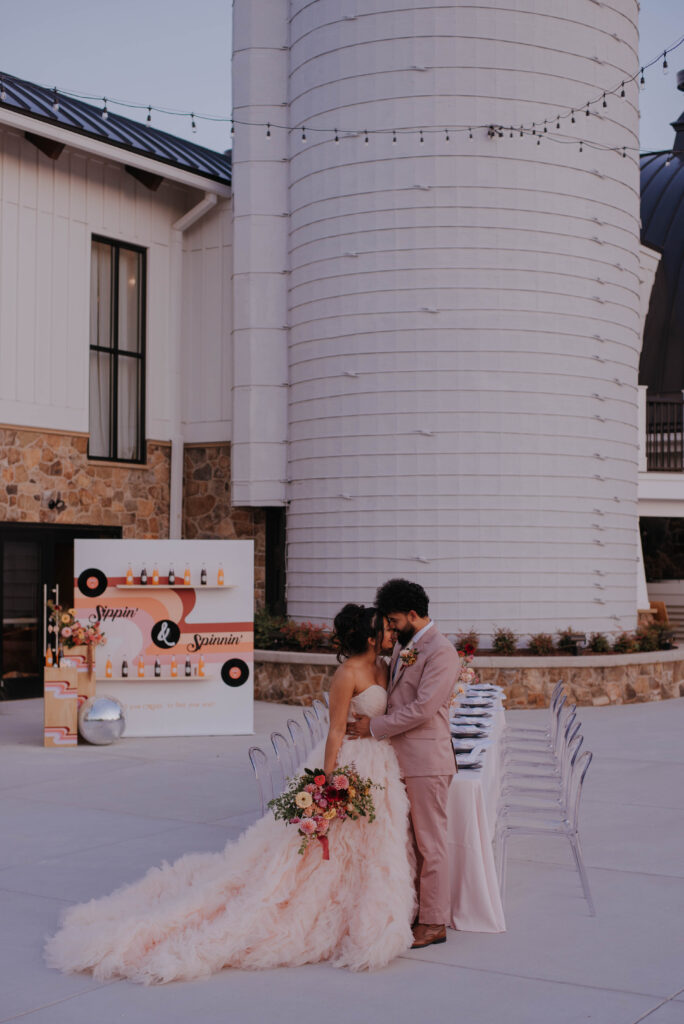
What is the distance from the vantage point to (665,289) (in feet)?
A: 98.3

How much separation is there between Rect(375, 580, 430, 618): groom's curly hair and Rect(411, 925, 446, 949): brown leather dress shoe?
156cm

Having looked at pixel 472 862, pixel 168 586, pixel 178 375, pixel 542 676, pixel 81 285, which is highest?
pixel 81 285

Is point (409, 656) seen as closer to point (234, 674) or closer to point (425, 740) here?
point (425, 740)

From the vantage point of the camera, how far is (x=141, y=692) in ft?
43.6

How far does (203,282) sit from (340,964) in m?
15.4

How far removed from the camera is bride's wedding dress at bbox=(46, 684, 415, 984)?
5.46 metres

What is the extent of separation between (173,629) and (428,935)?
7862 millimetres

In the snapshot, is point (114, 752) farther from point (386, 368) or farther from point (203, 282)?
point (203, 282)

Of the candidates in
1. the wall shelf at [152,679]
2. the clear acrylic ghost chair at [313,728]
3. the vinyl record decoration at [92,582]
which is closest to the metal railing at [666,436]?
the wall shelf at [152,679]

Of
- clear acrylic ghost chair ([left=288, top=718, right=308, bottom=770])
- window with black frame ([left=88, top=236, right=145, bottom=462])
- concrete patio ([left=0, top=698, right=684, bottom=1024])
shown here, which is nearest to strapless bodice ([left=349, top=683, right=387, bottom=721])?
concrete patio ([left=0, top=698, right=684, bottom=1024])

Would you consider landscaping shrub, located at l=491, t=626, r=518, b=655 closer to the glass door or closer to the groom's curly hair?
the glass door

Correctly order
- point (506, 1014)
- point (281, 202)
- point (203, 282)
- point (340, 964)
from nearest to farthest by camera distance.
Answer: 1. point (506, 1014)
2. point (340, 964)
3. point (281, 202)
4. point (203, 282)

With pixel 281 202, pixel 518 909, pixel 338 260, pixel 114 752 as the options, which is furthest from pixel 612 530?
pixel 518 909

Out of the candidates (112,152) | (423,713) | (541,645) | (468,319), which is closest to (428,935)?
(423,713)
